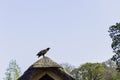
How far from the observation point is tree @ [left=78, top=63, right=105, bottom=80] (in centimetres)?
6881

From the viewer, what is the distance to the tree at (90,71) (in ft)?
226

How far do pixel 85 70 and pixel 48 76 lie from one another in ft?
156

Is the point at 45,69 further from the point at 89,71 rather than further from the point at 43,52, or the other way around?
the point at 89,71

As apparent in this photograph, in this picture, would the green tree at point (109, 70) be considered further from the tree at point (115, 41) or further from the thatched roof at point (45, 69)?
the thatched roof at point (45, 69)

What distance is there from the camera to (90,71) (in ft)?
226

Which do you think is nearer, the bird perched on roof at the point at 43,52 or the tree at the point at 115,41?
the bird perched on roof at the point at 43,52

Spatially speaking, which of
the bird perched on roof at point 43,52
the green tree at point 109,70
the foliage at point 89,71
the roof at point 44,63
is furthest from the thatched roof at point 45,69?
the green tree at point 109,70

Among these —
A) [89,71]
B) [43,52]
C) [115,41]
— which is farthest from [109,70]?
[43,52]

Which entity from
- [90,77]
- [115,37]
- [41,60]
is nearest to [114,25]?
[115,37]

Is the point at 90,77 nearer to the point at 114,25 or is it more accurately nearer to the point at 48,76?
the point at 114,25

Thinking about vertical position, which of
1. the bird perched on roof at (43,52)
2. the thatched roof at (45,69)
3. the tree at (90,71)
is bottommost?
the thatched roof at (45,69)

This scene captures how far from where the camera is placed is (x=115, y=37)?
3644 centimetres

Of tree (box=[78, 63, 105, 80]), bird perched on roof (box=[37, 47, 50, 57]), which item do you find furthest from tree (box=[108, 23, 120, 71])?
tree (box=[78, 63, 105, 80])

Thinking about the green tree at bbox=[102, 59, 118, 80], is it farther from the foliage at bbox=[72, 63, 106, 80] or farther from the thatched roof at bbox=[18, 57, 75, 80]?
the thatched roof at bbox=[18, 57, 75, 80]
